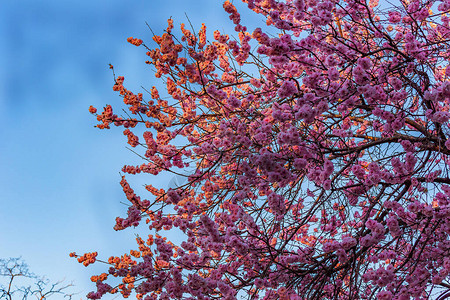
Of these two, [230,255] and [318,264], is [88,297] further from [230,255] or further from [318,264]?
[318,264]

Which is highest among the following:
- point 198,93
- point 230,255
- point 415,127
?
point 198,93

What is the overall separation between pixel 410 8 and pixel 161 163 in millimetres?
3925

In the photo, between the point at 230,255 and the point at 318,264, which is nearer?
the point at 318,264

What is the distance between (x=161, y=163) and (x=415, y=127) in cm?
401

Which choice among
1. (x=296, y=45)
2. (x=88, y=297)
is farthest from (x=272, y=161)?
(x=88, y=297)

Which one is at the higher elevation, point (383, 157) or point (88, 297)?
point (383, 157)

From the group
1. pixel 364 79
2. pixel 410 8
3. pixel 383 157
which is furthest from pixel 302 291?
pixel 410 8

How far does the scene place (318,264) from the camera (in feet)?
12.4

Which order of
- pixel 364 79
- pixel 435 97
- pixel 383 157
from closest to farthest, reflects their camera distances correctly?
pixel 435 97 → pixel 364 79 → pixel 383 157

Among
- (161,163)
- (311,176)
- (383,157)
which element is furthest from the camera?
(161,163)

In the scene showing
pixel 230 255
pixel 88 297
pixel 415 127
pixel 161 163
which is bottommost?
pixel 88 297

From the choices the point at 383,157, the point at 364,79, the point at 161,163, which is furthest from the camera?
the point at 161,163

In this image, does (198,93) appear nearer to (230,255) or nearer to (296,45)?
(296,45)

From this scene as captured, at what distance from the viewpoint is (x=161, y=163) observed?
4914mm
